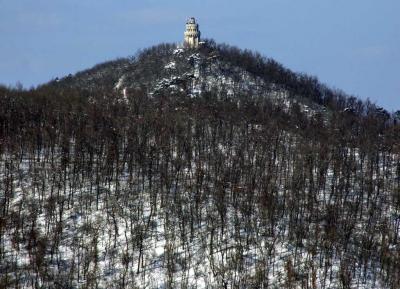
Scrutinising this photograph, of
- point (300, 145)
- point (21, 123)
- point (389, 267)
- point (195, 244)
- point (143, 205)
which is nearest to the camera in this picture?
point (389, 267)

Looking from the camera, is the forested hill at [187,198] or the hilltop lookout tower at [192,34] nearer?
the forested hill at [187,198]

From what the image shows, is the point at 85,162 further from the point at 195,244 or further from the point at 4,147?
the point at 195,244

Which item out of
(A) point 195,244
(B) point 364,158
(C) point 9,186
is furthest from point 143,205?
(B) point 364,158

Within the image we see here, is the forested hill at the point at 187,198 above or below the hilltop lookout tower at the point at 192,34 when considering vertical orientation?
below

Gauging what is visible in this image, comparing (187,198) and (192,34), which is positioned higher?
(192,34)

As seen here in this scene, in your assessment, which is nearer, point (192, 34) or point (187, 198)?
point (187, 198)
